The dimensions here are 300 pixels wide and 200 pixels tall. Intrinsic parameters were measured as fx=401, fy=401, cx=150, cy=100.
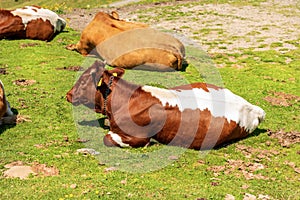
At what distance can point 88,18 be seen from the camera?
25125 millimetres

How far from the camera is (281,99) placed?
1229 cm

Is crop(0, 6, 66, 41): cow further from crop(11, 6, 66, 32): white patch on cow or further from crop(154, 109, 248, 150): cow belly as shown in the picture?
crop(154, 109, 248, 150): cow belly

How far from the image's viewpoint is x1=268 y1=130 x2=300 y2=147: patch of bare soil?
9219 millimetres

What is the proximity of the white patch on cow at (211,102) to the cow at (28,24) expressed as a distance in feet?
32.6

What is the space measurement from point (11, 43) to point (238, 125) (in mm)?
11288

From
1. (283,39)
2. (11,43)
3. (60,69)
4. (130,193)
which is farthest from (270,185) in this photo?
(283,39)

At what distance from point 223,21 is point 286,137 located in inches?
696

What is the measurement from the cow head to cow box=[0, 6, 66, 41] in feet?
29.1

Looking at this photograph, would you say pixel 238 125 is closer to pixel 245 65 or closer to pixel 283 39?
pixel 245 65

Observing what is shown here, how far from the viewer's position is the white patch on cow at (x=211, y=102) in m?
8.61

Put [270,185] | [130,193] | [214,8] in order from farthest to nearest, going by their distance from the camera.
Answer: [214,8]
[270,185]
[130,193]

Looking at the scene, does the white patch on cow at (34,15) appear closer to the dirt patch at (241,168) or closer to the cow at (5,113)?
the cow at (5,113)

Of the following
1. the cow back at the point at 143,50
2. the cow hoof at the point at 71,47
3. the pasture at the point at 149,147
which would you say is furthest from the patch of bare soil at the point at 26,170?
the cow hoof at the point at 71,47

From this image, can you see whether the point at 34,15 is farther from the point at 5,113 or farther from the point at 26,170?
the point at 26,170
